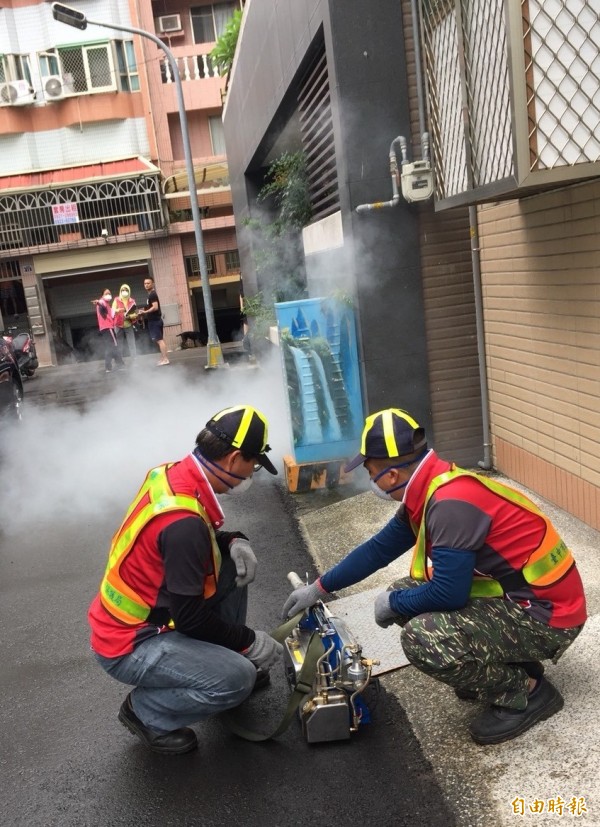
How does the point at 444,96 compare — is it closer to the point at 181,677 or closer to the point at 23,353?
the point at 181,677

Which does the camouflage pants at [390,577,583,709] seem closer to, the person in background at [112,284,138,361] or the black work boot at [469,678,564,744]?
the black work boot at [469,678,564,744]

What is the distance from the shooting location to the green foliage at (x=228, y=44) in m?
13.1

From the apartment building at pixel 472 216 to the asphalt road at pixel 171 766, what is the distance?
88.3 inches

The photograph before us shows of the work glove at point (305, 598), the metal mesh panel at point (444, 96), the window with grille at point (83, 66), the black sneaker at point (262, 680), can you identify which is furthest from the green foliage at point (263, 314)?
the window with grille at point (83, 66)

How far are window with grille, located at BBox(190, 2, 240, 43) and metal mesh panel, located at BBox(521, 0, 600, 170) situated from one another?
24.0 metres

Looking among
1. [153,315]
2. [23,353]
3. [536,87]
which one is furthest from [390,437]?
[23,353]

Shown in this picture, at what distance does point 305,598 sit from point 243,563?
0.98 feet

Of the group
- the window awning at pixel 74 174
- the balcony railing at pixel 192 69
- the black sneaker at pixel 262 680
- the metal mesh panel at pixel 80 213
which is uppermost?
the balcony railing at pixel 192 69

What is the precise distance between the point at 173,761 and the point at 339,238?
4.39m

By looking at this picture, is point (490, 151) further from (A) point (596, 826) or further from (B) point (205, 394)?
(B) point (205, 394)

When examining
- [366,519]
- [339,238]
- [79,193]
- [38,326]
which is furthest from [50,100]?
[366,519]

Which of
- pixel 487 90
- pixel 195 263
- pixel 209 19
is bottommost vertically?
pixel 195 263

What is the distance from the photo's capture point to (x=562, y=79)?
3.67 meters

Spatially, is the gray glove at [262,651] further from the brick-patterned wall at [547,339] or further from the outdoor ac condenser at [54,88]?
the outdoor ac condenser at [54,88]
